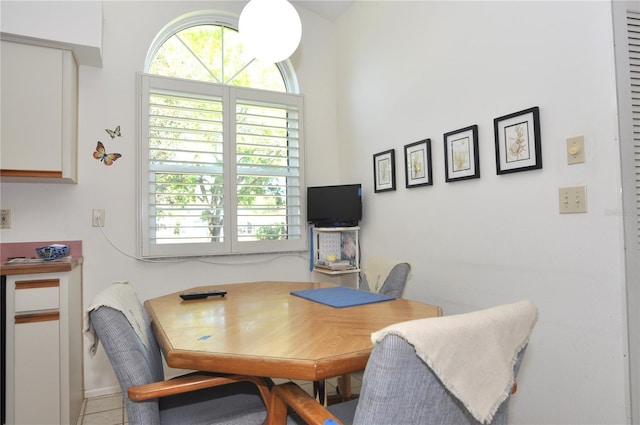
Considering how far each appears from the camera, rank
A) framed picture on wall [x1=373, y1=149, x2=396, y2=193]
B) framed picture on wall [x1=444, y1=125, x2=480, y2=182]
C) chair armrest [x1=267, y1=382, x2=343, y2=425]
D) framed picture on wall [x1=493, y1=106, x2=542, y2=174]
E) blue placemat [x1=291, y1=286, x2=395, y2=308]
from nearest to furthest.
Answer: chair armrest [x1=267, y1=382, x2=343, y2=425], blue placemat [x1=291, y1=286, x2=395, y2=308], framed picture on wall [x1=493, y1=106, x2=542, y2=174], framed picture on wall [x1=444, y1=125, x2=480, y2=182], framed picture on wall [x1=373, y1=149, x2=396, y2=193]

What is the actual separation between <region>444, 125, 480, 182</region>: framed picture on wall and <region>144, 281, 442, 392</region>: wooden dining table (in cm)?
95

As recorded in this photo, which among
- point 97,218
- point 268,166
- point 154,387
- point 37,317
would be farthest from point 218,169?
point 154,387

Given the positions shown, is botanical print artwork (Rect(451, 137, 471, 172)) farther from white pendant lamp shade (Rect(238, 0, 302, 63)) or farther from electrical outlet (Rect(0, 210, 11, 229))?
electrical outlet (Rect(0, 210, 11, 229))

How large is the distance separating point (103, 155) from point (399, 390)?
2743mm

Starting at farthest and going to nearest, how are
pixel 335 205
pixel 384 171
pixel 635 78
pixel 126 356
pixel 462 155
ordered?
pixel 335 205 < pixel 384 171 < pixel 462 155 < pixel 635 78 < pixel 126 356

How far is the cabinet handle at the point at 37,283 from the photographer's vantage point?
6.63 feet

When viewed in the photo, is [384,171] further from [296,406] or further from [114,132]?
[296,406]

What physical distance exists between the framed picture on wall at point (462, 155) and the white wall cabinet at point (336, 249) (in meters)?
1.07

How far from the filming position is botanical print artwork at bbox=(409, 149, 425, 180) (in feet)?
8.61

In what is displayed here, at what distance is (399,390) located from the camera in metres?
0.82

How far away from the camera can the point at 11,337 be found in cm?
200

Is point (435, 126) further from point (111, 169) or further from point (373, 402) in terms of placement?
point (111, 169)

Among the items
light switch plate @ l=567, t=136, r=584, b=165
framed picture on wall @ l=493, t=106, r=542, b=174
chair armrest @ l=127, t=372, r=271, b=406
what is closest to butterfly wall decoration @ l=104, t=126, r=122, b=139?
chair armrest @ l=127, t=372, r=271, b=406

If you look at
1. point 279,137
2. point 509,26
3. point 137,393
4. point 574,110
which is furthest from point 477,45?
point 137,393
